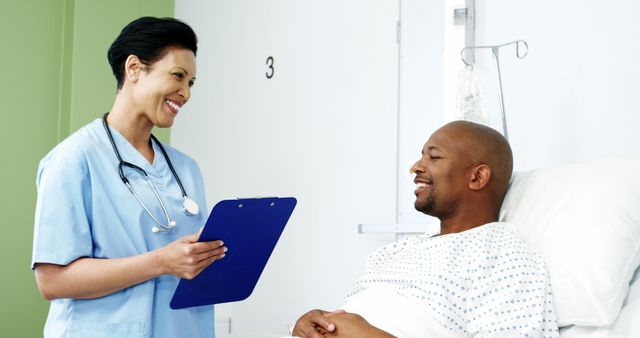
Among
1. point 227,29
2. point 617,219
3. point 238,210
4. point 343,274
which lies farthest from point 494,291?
point 227,29

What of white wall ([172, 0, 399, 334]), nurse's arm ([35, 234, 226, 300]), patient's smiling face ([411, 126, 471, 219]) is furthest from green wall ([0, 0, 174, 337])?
patient's smiling face ([411, 126, 471, 219])

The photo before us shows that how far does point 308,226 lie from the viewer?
269 cm

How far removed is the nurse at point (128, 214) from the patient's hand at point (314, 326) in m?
0.22

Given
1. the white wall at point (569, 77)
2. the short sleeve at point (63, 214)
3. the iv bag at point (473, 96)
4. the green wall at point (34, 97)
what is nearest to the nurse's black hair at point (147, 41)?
the short sleeve at point (63, 214)

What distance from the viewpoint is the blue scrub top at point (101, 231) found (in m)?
1.49

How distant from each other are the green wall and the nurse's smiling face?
1.47 metres

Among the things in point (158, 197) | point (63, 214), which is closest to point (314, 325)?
point (158, 197)

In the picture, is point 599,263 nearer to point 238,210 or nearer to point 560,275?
point 560,275

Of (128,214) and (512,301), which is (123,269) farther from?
(512,301)

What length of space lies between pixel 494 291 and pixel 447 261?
111 mm

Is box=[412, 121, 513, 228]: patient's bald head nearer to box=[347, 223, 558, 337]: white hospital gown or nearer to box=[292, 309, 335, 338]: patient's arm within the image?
box=[347, 223, 558, 337]: white hospital gown

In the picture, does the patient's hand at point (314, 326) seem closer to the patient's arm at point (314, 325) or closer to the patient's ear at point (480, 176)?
the patient's arm at point (314, 325)

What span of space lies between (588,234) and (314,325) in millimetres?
555

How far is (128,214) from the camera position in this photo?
5.13 ft
